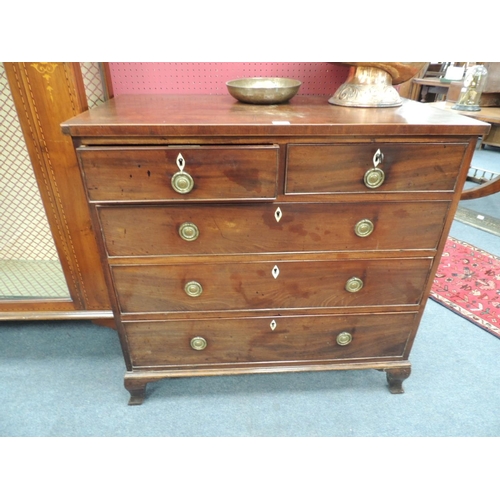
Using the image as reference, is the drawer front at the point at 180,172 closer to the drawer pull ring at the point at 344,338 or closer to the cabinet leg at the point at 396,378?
the drawer pull ring at the point at 344,338

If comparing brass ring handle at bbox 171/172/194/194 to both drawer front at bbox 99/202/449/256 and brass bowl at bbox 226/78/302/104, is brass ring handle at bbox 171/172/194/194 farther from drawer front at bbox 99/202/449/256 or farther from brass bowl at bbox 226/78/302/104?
brass bowl at bbox 226/78/302/104

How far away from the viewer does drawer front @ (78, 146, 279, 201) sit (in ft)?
3.13

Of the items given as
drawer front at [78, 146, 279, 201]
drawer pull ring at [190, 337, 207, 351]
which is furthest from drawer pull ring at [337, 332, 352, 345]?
drawer front at [78, 146, 279, 201]

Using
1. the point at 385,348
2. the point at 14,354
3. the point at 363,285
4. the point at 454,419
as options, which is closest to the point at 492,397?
the point at 454,419

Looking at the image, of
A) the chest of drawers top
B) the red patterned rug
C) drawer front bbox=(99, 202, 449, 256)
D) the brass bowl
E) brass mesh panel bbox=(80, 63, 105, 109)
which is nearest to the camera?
the chest of drawers top

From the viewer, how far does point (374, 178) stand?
103 centimetres

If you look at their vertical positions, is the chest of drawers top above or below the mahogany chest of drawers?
above

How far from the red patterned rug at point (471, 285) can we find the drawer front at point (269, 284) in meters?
0.94

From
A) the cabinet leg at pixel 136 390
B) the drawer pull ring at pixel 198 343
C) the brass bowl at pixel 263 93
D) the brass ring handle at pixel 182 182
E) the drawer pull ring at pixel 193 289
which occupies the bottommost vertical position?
the cabinet leg at pixel 136 390

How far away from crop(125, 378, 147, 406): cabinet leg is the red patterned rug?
171 cm

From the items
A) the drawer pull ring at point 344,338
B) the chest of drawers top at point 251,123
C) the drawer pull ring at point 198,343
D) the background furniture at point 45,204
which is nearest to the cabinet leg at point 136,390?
the drawer pull ring at point 198,343

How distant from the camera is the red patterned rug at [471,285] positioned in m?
1.94
